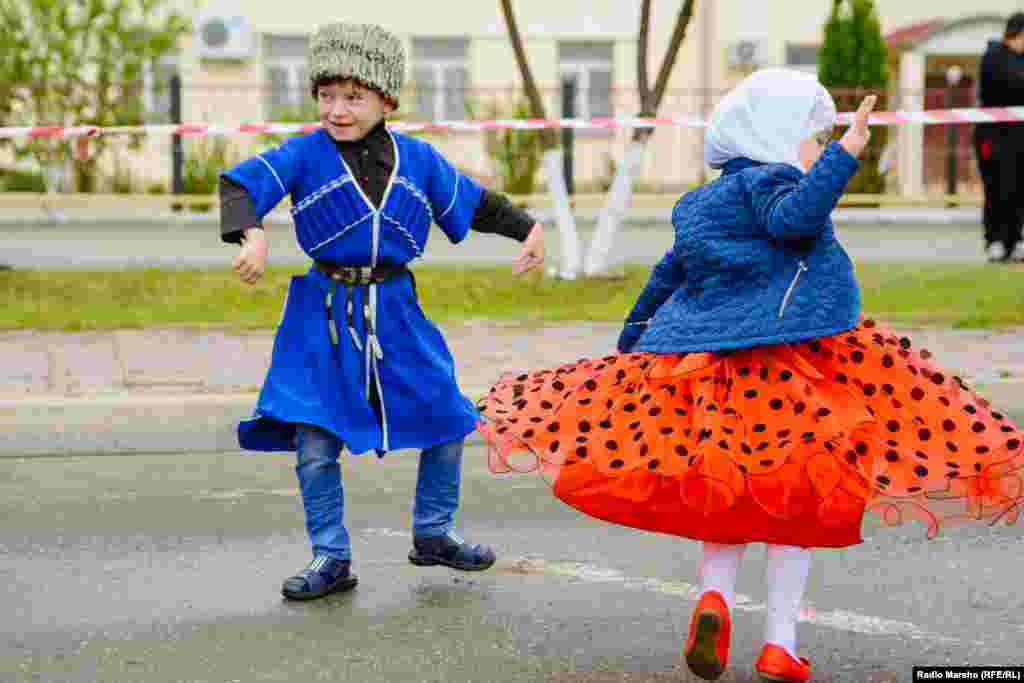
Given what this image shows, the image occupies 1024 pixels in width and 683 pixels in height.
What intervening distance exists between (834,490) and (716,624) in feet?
1.31

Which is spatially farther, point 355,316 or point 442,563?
point 442,563

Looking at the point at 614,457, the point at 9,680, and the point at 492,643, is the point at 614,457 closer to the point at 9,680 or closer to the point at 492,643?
the point at 492,643

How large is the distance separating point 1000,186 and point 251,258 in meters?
9.33

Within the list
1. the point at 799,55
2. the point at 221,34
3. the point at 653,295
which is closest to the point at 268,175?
the point at 653,295

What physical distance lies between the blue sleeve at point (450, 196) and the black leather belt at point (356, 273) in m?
0.23

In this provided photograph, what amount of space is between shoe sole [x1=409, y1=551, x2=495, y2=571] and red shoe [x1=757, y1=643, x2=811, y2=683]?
1264 mm

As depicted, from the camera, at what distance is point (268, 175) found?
497 centimetres

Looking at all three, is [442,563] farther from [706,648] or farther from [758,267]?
[758,267]

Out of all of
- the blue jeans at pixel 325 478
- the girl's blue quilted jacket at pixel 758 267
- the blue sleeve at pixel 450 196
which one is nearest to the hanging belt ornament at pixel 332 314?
the blue jeans at pixel 325 478

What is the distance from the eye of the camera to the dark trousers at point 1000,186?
1312 centimetres

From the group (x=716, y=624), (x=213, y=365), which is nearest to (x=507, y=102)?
(x=213, y=365)

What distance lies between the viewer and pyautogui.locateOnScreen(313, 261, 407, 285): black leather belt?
5109 millimetres

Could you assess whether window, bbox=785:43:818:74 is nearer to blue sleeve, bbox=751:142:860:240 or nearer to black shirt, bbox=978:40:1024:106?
black shirt, bbox=978:40:1024:106

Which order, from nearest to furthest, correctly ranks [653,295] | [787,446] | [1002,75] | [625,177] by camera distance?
[787,446] → [653,295] → [625,177] → [1002,75]
